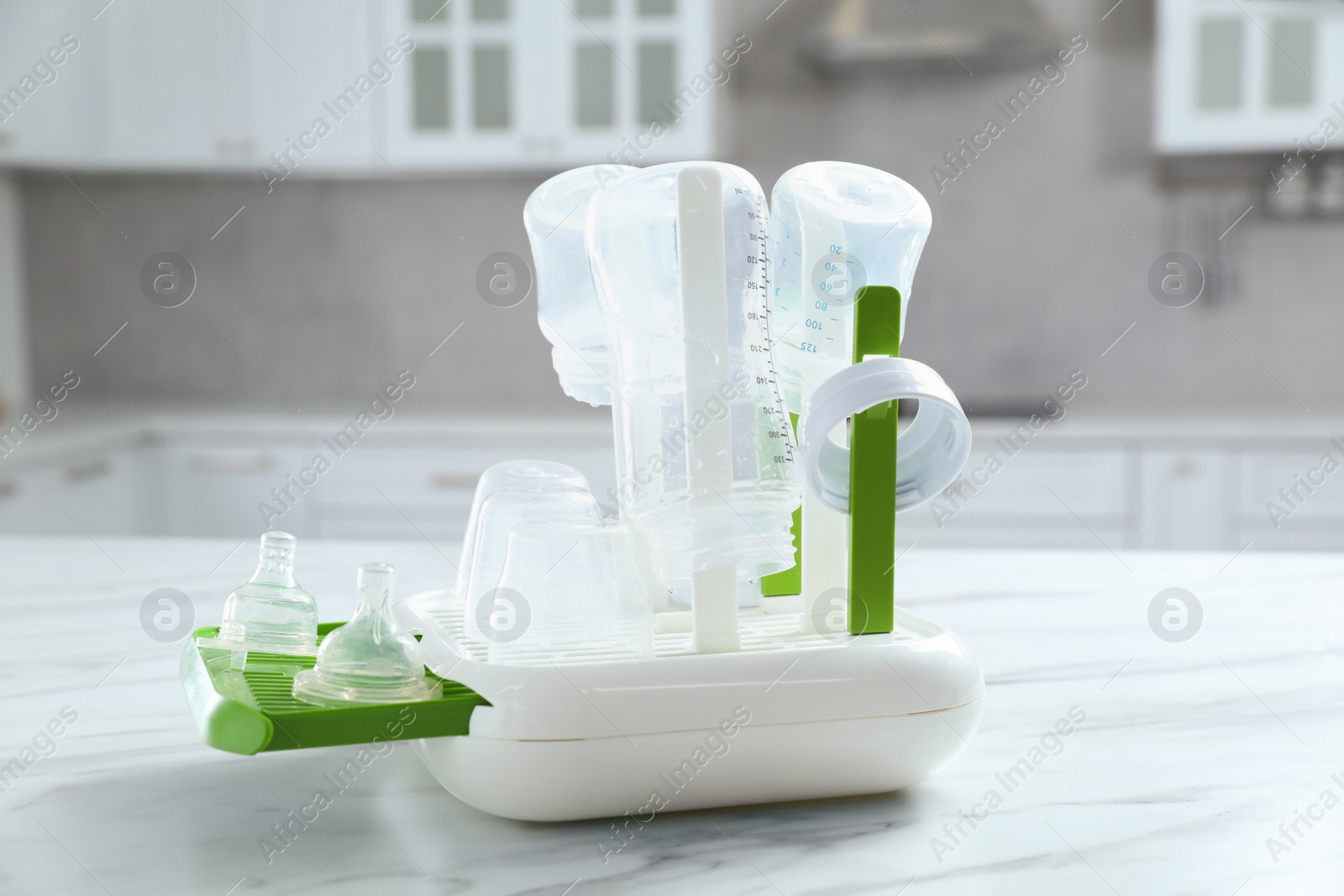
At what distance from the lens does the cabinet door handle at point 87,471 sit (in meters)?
2.52

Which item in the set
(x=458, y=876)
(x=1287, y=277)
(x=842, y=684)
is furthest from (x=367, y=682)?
(x=1287, y=277)

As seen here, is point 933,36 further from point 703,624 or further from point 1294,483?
point 703,624

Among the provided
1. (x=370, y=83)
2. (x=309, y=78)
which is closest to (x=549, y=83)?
(x=370, y=83)

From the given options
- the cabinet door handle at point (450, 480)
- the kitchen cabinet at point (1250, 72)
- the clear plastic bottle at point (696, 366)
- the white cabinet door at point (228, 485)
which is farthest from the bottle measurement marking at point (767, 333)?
the kitchen cabinet at point (1250, 72)

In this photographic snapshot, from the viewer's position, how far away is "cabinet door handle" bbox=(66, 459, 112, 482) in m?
2.52

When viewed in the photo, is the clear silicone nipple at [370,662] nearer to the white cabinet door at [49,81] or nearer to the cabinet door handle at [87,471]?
the cabinet door handle at [87,471]

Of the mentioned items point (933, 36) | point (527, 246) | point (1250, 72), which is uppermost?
point (933, 36)

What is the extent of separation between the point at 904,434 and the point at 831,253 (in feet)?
0.34

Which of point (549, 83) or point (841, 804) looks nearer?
point (841, 804)

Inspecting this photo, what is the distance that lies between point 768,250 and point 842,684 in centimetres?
23

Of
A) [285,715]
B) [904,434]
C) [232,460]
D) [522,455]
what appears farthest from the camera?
[232,460]

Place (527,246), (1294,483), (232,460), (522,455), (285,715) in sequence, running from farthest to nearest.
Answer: (527,246) → (232,460) → (522,455) → (1294,483) → (285,715)

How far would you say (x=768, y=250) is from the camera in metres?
0.64

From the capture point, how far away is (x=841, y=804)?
2.02ft
